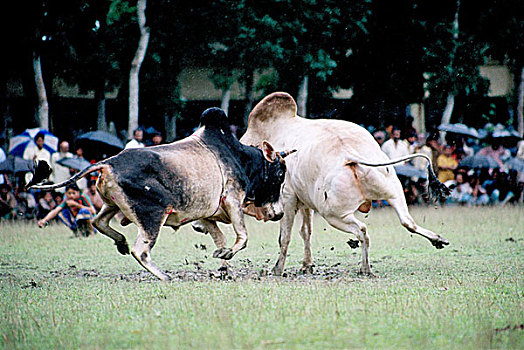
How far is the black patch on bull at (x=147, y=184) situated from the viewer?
795cm

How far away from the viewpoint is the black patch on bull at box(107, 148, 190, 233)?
7.95 m

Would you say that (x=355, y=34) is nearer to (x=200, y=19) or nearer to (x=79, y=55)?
(x=200, y=19)

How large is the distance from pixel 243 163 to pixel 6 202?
8433mm

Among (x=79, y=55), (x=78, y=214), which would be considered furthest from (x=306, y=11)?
(x=78, y=214)

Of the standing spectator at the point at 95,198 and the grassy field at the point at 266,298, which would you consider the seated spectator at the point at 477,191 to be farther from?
the standing spectator at the point at 95,198

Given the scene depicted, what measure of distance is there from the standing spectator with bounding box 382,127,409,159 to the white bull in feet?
25.7

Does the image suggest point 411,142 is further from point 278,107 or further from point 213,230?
point 213,230

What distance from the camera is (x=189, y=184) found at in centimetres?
823

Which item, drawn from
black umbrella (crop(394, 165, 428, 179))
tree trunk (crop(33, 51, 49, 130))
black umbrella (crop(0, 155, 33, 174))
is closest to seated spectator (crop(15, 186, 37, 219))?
black umbrella (crop(0, 155, 33, 174))

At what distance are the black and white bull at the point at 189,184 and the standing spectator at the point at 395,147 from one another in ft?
27.5

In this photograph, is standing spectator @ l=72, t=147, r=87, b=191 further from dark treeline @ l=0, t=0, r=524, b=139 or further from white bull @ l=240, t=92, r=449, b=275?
white bull @ l=240, t=92, r=449, b=275

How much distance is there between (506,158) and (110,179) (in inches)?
541

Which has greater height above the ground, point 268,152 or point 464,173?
point 268,152

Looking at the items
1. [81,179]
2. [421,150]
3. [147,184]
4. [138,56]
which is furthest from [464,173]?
[147,184]
